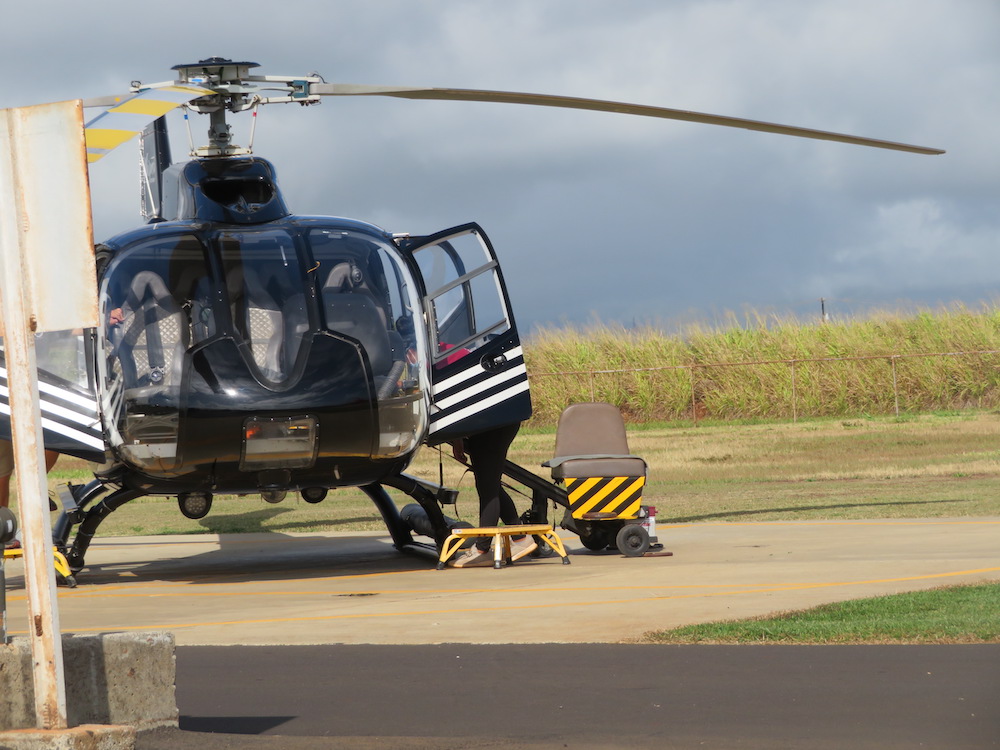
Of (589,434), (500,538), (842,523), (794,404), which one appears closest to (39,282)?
(500,538)

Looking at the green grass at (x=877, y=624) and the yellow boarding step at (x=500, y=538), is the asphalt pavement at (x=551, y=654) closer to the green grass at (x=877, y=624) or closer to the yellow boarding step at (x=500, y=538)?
the yellow boarding step at (x=500, y=538)

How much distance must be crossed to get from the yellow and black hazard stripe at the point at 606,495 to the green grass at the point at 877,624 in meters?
3.87

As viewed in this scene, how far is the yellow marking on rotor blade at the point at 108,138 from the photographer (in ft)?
30.0

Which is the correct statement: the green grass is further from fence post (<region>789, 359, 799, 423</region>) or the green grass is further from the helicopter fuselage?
fence post (<region>789, 359, 799, 423</region>)

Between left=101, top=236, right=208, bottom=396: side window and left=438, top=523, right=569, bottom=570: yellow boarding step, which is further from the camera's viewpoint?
left=438, top=523, right=569, bottom=570: yellow boarding step

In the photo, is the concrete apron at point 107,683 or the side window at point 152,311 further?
the side window at point 152,311

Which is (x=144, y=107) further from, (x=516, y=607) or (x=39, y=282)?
(x=39, y=282)

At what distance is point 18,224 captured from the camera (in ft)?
16.6

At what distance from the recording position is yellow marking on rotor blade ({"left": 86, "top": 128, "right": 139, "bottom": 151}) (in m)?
9.13

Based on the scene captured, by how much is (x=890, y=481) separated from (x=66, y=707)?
57.0ft

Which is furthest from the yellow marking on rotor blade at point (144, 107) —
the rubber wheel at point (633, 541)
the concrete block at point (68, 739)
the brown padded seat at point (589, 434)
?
the rubber wheel at point (633, 541)

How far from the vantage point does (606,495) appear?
1254 cm

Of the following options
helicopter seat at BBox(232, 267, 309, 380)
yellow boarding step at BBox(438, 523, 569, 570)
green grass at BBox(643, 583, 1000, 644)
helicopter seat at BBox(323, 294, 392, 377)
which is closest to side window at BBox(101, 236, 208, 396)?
helicopter seat at BBox(232, 267, 309, 380)

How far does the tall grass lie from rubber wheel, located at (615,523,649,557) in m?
24.4
